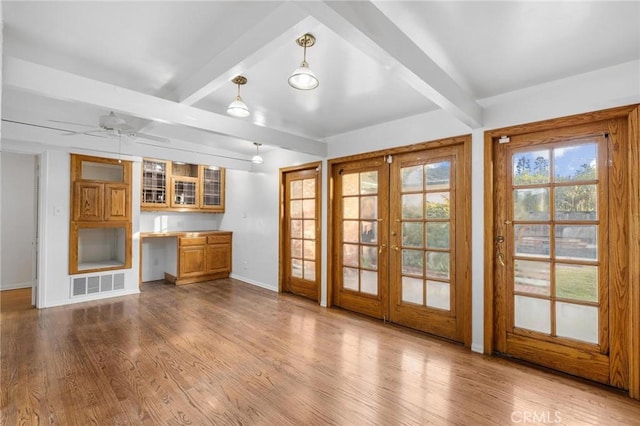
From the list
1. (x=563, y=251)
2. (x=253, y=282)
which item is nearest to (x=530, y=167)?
(x=563, y=251)

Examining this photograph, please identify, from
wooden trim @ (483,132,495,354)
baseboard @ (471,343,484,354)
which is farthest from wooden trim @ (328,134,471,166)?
baseboard @ (471,343,484,354)

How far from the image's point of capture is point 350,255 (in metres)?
4.30

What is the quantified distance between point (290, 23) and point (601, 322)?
124 inches

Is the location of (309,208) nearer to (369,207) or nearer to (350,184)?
(350,184)

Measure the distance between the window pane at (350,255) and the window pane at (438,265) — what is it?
1.05 m

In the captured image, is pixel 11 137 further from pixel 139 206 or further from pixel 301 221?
pixel 301 221

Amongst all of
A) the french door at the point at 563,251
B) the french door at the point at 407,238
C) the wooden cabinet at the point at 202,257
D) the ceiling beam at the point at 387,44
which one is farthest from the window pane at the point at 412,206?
the wooden cabinet at the point at 202,257

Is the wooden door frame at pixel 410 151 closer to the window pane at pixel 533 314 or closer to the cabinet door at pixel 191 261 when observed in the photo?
the window pane at pixel 533 314

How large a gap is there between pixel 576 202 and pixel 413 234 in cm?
152

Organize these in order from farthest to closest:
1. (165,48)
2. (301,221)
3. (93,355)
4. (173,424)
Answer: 1. (301,221)
2. (93,355)
3. (165,48)
4. (173,424)

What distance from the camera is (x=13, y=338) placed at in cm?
315

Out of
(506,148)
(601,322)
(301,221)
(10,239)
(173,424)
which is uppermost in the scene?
(506,148)

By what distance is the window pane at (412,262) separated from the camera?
355 cm

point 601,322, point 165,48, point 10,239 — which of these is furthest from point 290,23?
point 10,239
